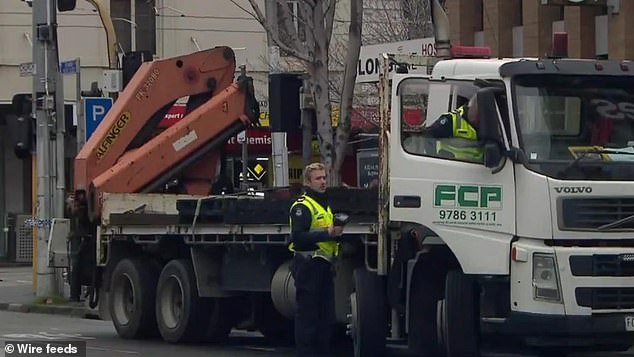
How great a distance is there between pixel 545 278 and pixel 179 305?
6061mm

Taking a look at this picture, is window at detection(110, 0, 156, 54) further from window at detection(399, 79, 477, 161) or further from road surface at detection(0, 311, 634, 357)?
window at detection(399, 79, 477, 161)

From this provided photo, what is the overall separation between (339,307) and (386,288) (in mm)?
807

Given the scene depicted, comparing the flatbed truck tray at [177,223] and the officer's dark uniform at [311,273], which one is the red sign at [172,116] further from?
the officer's dark uniform at [311,273]

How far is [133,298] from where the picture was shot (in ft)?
56.4

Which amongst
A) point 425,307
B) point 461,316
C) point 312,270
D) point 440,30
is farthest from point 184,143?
point 461,316

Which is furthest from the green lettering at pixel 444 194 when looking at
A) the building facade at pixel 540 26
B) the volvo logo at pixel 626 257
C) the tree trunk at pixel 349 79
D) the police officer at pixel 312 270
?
the building facade at pixel 540 26

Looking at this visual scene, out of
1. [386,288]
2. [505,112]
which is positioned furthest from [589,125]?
[386,288]

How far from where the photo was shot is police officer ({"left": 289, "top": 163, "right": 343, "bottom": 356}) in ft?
42.9

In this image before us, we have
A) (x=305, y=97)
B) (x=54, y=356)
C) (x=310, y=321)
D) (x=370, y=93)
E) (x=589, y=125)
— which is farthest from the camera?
(x=370, y=93)

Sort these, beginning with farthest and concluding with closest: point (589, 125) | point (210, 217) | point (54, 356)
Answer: point (210, 217), point (589, 125), point (54, 356)

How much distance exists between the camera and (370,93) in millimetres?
37031

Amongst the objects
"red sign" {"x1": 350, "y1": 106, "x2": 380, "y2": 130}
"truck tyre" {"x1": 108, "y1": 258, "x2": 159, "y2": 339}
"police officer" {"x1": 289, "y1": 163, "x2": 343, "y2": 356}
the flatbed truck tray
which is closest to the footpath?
"truck tyre" {"x1": 108, "y1": 258, "x2": 159, "y2": 339}

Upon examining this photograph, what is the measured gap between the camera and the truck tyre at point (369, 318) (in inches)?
516

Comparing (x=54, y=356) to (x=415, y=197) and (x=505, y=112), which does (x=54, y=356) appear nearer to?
(x=415, y=197)
